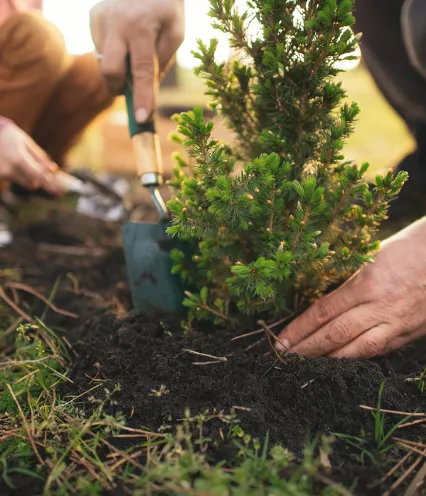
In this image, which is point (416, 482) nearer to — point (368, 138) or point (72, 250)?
point (72, 250)

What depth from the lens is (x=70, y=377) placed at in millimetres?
1857

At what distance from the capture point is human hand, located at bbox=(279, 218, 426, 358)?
1.75 m

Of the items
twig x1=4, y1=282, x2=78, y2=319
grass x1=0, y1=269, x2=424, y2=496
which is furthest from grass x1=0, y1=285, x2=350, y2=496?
twig x1=4, y1=282, x2=78, y2=319

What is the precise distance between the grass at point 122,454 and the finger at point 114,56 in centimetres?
121

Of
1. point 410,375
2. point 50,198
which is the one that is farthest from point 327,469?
point 50,198

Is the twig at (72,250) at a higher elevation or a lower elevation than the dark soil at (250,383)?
lower

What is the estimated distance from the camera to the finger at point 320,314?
1803mm

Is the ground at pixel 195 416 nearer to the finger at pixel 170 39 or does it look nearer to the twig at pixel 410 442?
the twig at pixel 410 442

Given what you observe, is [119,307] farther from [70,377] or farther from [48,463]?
[48,463]

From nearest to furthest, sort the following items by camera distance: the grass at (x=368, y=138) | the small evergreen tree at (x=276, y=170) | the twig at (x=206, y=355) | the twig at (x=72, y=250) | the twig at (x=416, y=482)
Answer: the twig at (x=416, y=482)
the small evergreen tree at (x=276, y=170)
the twig at (x=206, y=355)
the twig at (x=72, y=250)
the grass at (x=368, y=138)

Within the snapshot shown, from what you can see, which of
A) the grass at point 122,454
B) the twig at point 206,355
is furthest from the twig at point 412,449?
the twig at point 206,355

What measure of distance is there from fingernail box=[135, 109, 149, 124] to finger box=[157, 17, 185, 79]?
324 millimetres

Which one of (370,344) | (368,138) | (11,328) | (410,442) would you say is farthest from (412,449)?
(368,138)

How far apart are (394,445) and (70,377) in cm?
111
